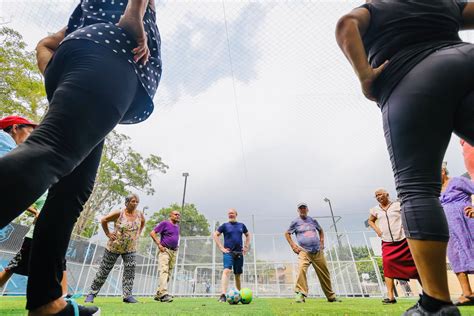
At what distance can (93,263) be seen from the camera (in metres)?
→ 13.5

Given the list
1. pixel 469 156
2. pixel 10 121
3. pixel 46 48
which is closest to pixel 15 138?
pixel 10 121

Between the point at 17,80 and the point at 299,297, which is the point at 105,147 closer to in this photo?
the point at 17,80

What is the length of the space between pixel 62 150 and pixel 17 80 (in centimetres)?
1349

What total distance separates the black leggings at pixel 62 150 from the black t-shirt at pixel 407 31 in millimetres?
1092

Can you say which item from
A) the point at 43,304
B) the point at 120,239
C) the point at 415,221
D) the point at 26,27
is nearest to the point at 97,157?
the point at 43,304

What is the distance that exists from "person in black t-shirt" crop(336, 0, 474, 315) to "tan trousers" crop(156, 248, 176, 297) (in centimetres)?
618

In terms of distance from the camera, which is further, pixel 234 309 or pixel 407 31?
pixel 234 309

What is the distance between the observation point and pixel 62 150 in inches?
34.3

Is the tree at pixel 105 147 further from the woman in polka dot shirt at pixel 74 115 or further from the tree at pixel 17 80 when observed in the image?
the woman in polka dot shirt at pixel 74 115

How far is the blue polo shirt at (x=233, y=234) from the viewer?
7633 millimetres

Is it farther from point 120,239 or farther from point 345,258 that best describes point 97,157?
point 345,258

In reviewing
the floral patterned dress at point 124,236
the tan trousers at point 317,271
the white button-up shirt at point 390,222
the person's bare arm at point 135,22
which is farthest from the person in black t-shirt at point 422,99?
the floral patterned dress at point 124,236

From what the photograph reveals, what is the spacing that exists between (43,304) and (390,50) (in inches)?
70.0

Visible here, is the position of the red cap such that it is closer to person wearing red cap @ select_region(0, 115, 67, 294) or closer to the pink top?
person wearing red cap @ select_region(0, 115, 67, 294)
